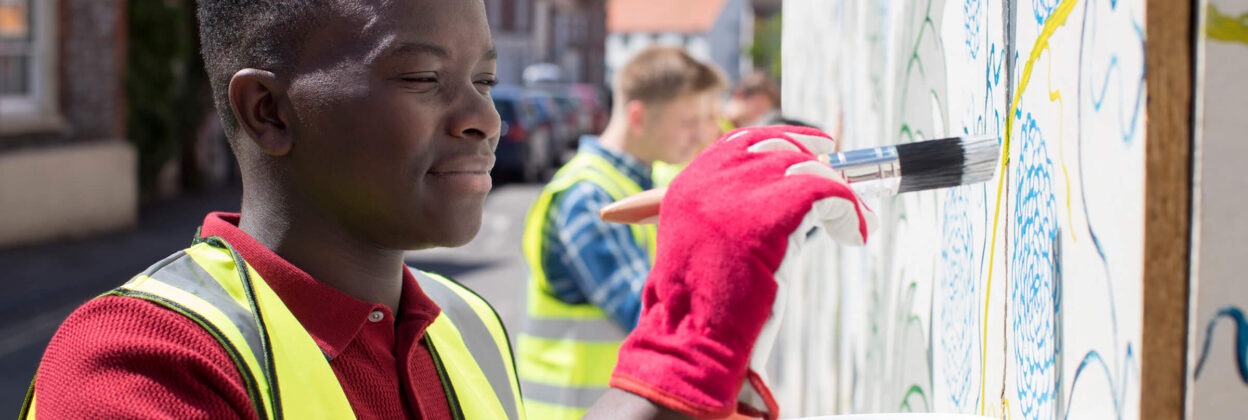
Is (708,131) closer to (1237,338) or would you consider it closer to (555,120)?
(1237,338)

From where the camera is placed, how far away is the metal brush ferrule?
1.53m

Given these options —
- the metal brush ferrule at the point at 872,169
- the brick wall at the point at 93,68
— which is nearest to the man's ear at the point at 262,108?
the metal brush ferrule at the point at 872,169

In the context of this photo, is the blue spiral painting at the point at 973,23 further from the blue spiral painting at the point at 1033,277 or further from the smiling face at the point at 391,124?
the smiling face at the point at 391,124

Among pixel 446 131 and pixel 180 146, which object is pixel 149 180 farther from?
pixel 446 131

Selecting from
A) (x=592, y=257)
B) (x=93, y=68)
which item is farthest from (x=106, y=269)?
(x=592, y=257)

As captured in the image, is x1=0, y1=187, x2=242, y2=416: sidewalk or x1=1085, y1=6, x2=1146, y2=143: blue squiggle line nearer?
x1=1085, y1=6, x2=1146, y2=143: blue squiggle line

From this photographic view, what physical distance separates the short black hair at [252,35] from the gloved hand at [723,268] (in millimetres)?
452

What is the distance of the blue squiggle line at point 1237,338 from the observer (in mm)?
996

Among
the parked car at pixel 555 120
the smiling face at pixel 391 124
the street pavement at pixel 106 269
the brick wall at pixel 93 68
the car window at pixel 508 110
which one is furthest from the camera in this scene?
the parked car at pixel 555 120

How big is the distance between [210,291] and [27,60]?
11.4 m

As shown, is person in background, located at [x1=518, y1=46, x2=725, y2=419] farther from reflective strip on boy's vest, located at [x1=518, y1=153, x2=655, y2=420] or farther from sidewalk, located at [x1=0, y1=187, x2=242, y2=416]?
sidewalk, located at [x1=0, y1=187, x2=242, y2=416]

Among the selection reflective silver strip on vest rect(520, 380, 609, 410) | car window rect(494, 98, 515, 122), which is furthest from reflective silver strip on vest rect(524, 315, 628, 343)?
car window rect(494, 98, 515, 122)

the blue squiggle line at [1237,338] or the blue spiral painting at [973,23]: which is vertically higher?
the blue spiral painting at [973,23]

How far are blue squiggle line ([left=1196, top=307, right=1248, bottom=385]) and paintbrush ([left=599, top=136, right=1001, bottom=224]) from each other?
1.85 feet
